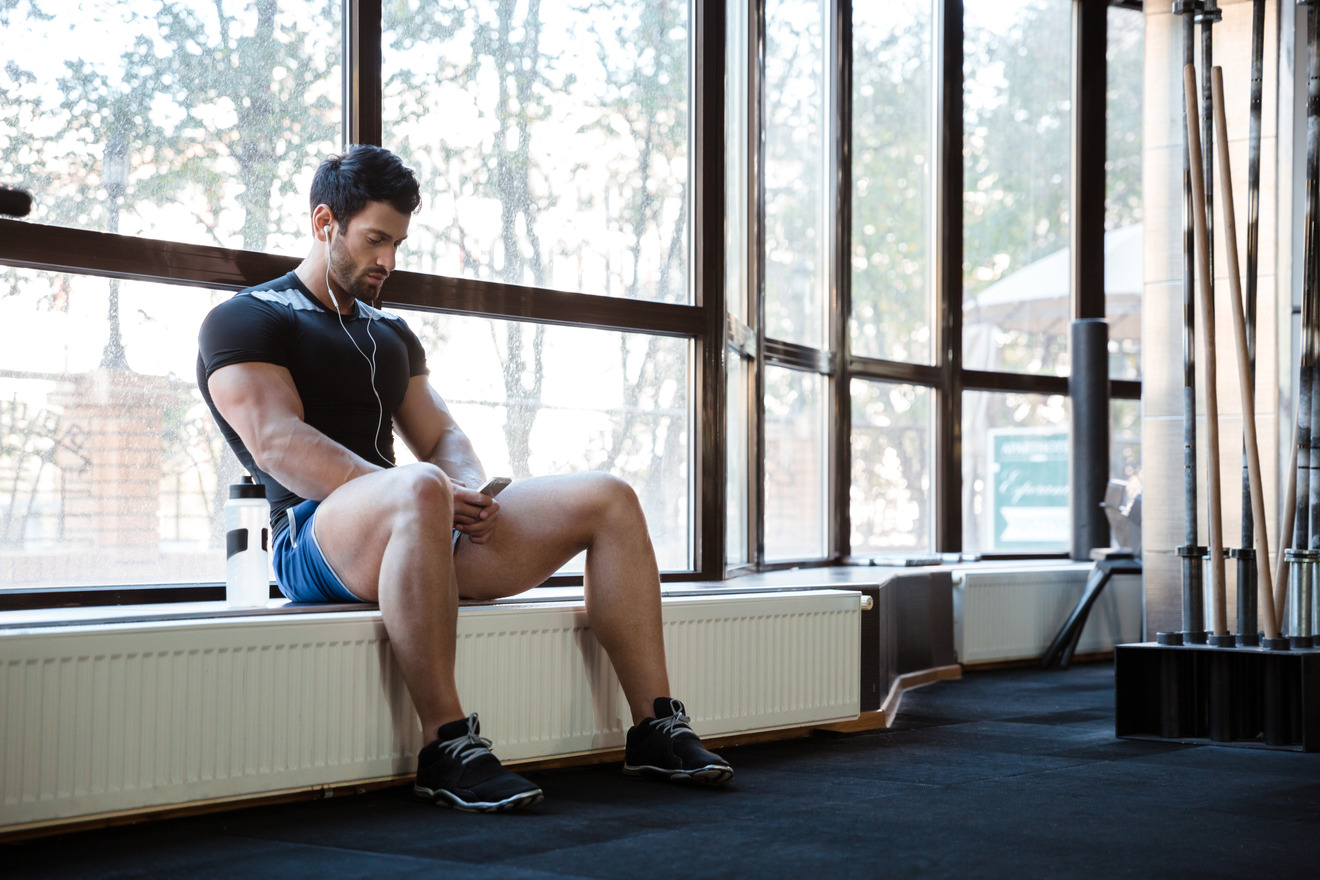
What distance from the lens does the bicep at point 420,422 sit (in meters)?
2.58

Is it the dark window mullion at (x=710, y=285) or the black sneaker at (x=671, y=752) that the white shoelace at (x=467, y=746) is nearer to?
the black sneaker at (x=671, y=752)

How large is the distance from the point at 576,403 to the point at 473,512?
1056mm

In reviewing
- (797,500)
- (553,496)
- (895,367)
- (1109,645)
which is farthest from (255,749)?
(1109,645)

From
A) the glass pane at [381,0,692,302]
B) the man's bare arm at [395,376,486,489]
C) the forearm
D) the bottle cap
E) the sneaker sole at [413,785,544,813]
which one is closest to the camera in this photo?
the sneaker sole at [413,785,544,813]

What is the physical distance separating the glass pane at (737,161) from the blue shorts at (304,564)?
1.76 metres

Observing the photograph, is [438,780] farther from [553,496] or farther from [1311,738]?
[1311,738]

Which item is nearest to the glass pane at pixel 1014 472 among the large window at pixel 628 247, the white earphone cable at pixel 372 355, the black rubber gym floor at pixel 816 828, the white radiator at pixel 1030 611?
the large window at pixel 628 247

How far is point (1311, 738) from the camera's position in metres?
2.81

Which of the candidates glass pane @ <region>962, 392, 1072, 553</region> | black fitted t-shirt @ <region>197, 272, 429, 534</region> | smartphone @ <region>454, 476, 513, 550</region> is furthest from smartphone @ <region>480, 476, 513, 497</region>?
glass pane @ <region>962, 392, 1072, 553</region>

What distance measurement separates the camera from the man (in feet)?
6.86

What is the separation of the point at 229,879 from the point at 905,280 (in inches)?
146

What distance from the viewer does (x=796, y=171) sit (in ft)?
14.4

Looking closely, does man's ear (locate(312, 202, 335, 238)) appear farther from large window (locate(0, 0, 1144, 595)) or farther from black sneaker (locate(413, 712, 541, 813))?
black sneaker (locate(413, 712, 541, 813))

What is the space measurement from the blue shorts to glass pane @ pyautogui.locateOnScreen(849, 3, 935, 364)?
271 cm
